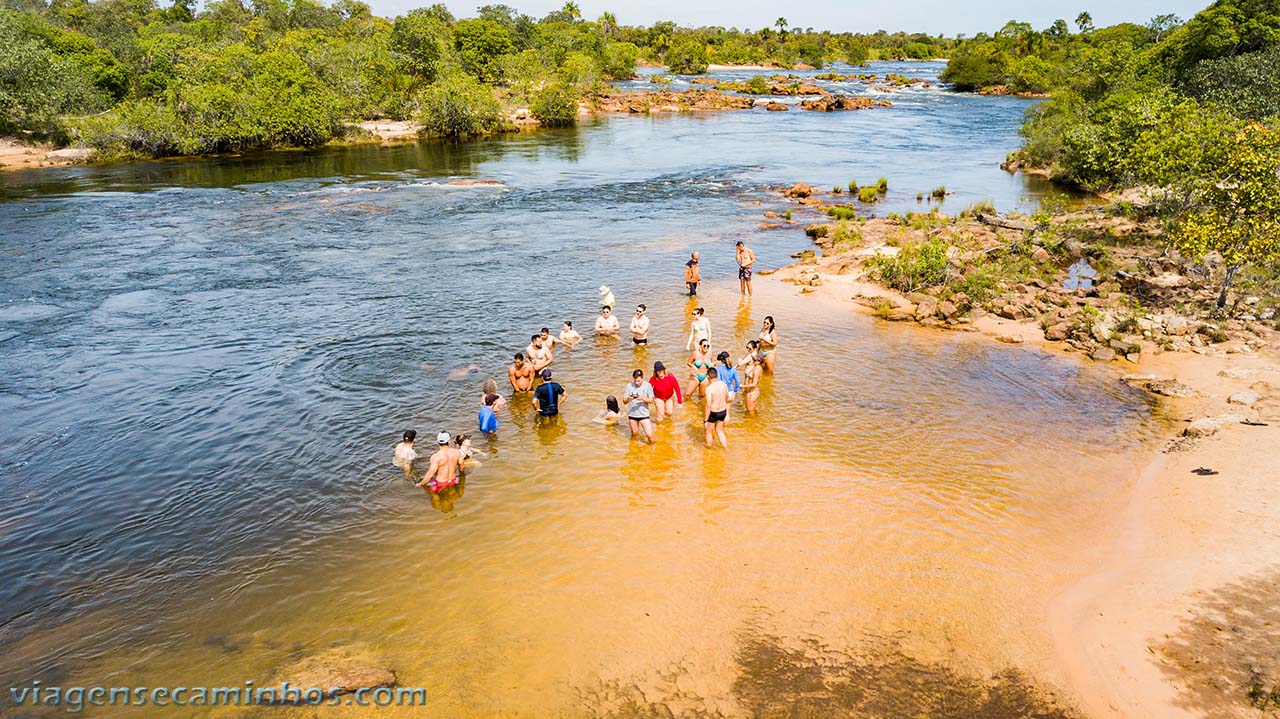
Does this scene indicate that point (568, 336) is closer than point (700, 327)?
No

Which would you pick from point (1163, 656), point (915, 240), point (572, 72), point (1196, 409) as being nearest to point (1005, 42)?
point (572, 72)

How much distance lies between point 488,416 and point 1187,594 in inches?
510

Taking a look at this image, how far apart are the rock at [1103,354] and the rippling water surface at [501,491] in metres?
1.25

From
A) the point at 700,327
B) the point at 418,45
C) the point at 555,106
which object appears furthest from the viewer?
the point at 418,45

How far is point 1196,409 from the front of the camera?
652 inches

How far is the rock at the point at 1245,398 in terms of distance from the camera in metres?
16.4

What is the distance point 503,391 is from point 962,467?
430 inches

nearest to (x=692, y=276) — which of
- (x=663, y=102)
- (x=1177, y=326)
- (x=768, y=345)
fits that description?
(x=768, y=345)

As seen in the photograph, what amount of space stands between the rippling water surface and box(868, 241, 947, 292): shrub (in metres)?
3.96

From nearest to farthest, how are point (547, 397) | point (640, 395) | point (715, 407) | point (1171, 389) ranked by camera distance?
point (715, 407) → point (640, 395) → point (547, 397) → point (1171, 389)

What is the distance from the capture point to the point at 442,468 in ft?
46.3

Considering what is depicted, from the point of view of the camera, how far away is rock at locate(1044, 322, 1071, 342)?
2130cm

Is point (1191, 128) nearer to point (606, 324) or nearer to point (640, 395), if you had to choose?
point (606, 324)

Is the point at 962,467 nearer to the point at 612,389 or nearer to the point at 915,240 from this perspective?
the point at 612,389
